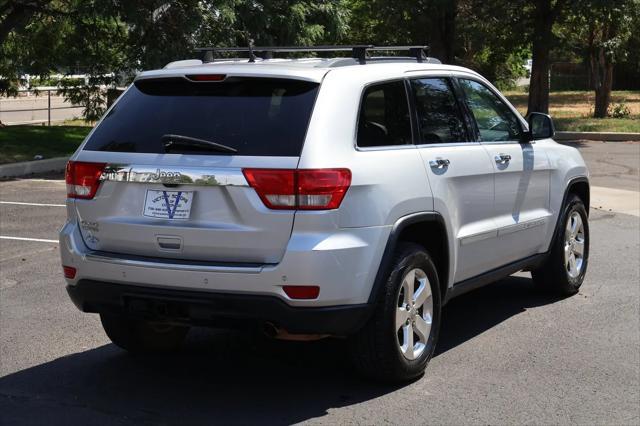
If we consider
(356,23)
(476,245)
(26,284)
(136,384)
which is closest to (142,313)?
(136,384)

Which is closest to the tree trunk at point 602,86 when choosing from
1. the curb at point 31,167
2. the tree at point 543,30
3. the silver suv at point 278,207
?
the tree at point 543,30

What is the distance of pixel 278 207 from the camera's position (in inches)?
192

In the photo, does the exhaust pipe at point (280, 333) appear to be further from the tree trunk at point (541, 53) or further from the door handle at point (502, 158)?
the tree trunk at point (541, 53)

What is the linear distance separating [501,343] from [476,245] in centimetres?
74

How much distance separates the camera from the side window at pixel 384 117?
17.7ft

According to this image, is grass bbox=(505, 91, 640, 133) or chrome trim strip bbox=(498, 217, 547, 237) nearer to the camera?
chrome trim strip bbox=(498, 217, 547, 237)

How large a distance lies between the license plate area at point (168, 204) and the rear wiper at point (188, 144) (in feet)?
0.82

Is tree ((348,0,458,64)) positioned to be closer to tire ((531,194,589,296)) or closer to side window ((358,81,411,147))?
tire ((531,194,589,296))

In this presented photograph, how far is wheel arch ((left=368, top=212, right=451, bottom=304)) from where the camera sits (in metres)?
5.20

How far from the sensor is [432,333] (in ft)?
19.0

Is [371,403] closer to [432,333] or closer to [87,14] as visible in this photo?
[432,333]

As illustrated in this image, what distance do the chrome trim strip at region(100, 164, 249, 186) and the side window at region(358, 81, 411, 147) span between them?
0.77m

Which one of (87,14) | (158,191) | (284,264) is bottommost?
(284,264)

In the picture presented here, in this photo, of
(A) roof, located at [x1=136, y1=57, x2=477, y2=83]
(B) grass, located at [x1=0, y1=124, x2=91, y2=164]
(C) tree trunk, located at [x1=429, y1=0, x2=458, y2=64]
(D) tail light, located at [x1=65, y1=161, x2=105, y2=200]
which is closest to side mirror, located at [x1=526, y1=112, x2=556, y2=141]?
(A) roof, located at [x1=136, y1=57, x2=477, y2=83]
